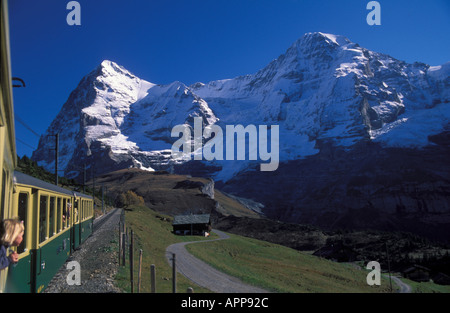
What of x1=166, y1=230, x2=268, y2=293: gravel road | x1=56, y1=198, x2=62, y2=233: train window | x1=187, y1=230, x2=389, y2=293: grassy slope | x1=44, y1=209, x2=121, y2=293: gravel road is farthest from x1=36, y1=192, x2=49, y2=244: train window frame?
x1=187, y1=230, x2=389, y2=293: grassy slope

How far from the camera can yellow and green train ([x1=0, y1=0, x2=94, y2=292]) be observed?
467 cm

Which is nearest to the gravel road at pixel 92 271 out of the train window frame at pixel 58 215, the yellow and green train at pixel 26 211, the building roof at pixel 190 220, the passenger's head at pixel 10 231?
the yellow and green train at pixel 26 211

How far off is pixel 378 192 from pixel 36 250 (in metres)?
176

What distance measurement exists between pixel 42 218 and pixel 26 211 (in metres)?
1.69

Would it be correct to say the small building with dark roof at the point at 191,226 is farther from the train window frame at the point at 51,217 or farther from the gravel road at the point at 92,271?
the train window frame at the point at 51,217

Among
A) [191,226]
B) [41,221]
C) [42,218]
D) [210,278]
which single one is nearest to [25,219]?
[41,221]

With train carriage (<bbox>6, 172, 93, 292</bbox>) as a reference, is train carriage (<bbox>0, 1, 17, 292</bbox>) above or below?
above

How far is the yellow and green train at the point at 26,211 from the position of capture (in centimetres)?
467

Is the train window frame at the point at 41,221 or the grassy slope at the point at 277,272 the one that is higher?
the train window frame at the point at 41,221

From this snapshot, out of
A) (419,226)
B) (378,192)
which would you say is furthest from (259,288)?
(378,192)

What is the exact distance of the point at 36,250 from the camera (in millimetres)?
9195

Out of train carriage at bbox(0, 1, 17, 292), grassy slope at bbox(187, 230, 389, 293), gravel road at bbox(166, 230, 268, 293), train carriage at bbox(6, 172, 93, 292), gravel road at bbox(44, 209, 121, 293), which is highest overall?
train carriage at bbox(0, 1, 17, 292)

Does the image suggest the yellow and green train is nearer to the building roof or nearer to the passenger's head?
the passenger's head
